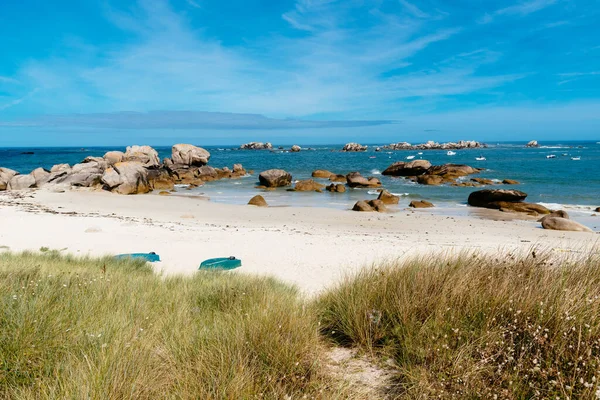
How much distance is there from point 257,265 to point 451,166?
132 feet

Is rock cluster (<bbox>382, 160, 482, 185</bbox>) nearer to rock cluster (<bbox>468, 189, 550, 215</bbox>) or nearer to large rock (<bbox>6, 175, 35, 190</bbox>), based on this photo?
rock cluster (<bbox>468, 189, 550, 215</bbox>)

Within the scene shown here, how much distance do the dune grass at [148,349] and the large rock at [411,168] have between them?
44.2 meters

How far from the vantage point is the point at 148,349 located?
3299 millimetres

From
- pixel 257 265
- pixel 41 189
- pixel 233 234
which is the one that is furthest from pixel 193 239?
pixel 41 189

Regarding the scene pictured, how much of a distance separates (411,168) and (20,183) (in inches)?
1527

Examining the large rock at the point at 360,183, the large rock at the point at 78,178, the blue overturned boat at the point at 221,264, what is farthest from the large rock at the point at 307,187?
the blue overturned boat at the point at 221,264

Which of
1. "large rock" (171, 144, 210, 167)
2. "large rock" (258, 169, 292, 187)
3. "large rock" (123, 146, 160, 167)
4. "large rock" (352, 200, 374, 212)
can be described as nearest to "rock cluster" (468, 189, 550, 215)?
"large rock" (352, 200, 374, 212)

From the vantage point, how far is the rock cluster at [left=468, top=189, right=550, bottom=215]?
2172 cm

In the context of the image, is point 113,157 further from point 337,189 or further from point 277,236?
point 277,236

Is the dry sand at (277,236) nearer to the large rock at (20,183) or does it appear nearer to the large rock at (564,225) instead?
the large rock at (564,225)

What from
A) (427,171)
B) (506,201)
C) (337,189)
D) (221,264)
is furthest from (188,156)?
(221,264)

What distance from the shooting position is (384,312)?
4293 mm

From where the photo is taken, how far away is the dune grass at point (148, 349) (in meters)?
2.81

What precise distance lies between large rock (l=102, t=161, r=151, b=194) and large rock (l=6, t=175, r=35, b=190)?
19.1 feet
